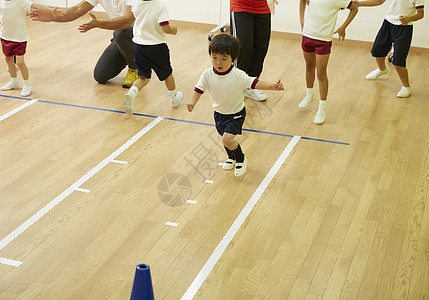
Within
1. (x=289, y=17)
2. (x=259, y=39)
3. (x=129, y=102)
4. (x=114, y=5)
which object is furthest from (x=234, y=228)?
(x=289, y=17)

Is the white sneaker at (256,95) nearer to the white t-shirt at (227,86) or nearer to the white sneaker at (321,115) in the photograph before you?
the white sneaker at (321,115)

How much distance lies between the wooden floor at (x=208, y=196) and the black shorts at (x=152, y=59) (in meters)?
0.32

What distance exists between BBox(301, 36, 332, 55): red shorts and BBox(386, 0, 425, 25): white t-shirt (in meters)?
0.94

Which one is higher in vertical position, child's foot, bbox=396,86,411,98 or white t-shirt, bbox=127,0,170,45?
white t-shirt, bbox=127,0,170,45

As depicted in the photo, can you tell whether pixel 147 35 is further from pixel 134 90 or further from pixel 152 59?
pixel 134 90

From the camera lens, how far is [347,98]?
5.39 metres

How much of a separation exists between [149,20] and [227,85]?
133 cm

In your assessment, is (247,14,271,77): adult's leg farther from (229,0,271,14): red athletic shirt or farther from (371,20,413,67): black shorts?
(371,20,413,67): black shorts

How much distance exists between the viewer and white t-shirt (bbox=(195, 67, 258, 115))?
3801 mm

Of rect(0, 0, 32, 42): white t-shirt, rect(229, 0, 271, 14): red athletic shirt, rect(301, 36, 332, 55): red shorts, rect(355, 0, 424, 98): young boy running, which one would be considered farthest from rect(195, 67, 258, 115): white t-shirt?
rect(0, 0, 32, 42): white t-shirt

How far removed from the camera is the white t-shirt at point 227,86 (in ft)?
12.5

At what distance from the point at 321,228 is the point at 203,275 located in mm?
816

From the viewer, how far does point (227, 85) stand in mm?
3795

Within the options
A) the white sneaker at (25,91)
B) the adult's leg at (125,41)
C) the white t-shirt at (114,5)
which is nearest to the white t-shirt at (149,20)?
the white t-shirt at (114,5)
